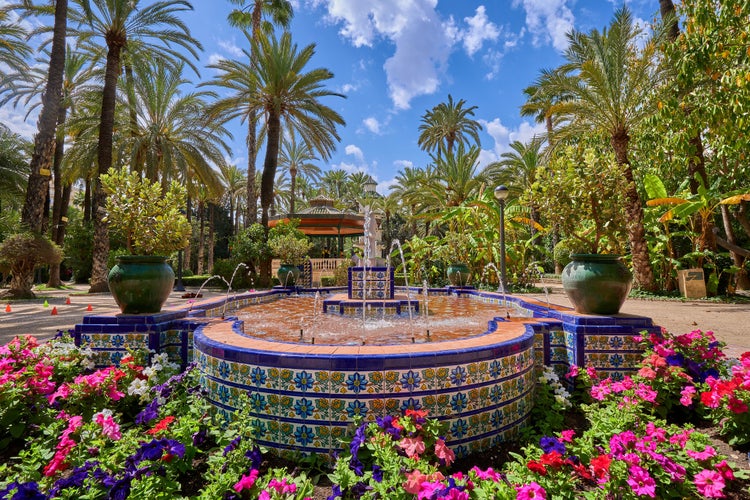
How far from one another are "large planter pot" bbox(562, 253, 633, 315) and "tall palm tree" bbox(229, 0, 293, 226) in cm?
1751

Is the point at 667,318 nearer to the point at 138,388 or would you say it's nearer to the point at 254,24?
the point at 138,388

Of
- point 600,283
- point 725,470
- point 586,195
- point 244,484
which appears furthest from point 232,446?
point 586,195

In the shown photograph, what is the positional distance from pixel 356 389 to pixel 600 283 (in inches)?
127

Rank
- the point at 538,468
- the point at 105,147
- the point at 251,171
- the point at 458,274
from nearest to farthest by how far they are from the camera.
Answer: the point at 538,468, the point at 458,274, the point at 105,147, the point at 251,171

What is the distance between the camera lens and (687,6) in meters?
5.99

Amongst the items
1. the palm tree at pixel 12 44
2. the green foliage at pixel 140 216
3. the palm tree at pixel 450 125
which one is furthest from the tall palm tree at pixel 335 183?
the green foliage at pixel 140 216

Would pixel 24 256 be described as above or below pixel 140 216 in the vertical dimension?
below

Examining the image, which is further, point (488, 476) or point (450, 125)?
point (450, 125)

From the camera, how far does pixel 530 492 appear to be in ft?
6.72

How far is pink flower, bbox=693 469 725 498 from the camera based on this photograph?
210 centimetres

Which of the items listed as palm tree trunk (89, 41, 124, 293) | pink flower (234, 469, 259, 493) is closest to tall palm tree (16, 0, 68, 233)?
palm tree trunk (89, 41, 124, 293)

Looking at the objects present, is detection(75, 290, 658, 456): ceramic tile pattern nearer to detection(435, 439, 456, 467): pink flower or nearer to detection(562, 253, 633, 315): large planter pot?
detection(435, 439, 456, 467): pink flower

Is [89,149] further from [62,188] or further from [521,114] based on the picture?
[521,114]

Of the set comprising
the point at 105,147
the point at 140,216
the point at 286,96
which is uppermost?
the point at 286,96
